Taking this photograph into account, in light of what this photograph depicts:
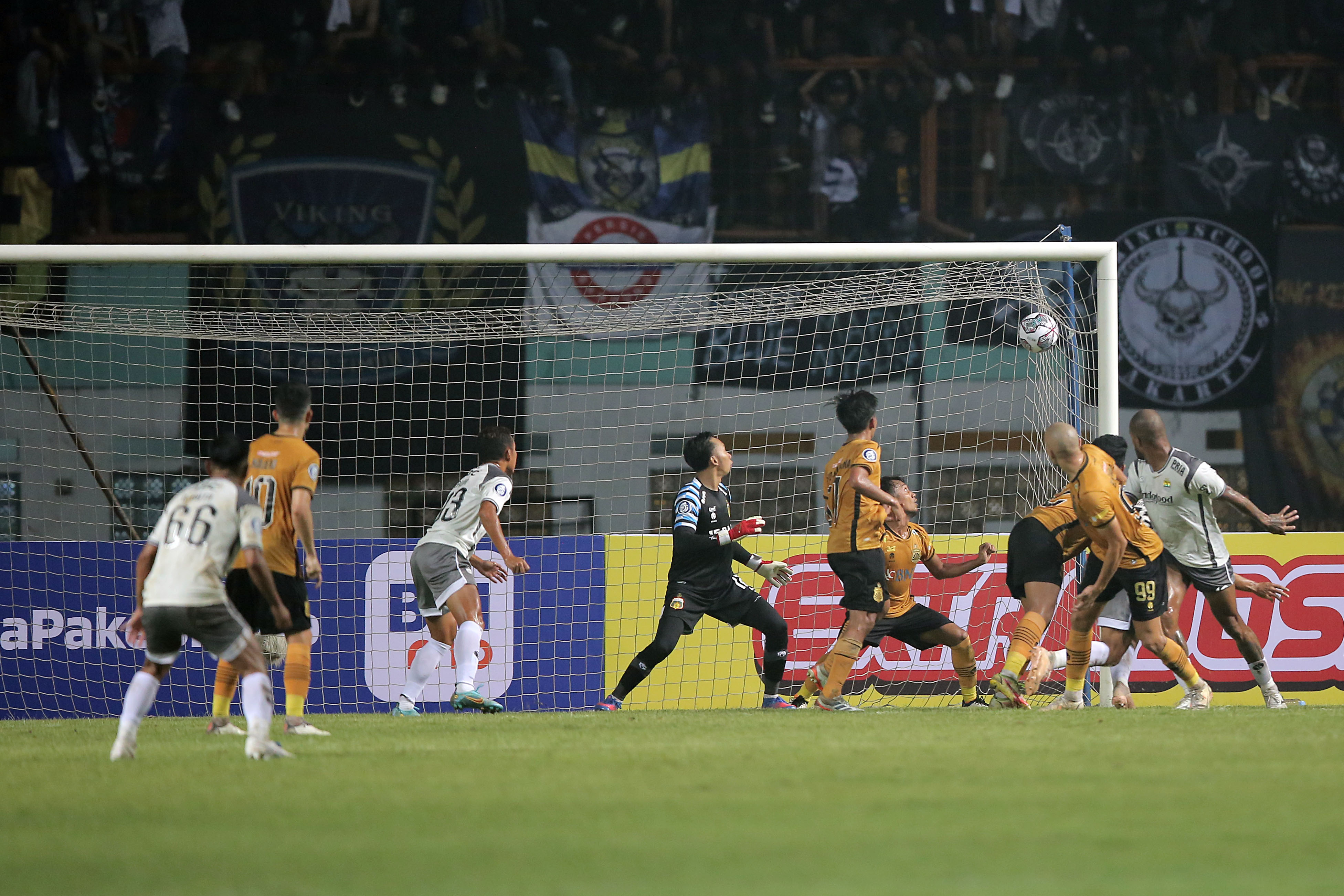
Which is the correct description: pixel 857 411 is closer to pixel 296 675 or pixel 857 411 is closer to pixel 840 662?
pixel 840 662

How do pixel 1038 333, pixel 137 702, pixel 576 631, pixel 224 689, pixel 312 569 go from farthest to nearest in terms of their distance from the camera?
pixel 576 631 → pixel 1038 333 → pixel 224 689 → pixel 312 569 → pixel 137 702

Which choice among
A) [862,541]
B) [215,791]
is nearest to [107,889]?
[215,791]

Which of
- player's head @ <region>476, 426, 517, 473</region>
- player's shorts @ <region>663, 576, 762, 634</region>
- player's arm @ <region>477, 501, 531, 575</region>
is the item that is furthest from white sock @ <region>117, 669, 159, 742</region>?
player's shorts @ <region>663, 576, 762, 634</region>

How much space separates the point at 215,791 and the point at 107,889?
1.69 m

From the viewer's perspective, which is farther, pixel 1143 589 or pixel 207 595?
pixel 1143 589

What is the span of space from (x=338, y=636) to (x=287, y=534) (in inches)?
119

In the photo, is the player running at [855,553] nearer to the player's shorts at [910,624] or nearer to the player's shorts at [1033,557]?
the player's shorts at [910,624]

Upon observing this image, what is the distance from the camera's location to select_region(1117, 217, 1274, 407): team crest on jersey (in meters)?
16.3

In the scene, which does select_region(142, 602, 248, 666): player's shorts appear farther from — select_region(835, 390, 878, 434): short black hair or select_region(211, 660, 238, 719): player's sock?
select_region(835, 390, 878, 434): short black hair

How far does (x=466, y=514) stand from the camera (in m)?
9.21

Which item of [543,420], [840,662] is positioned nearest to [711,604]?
[840,662]

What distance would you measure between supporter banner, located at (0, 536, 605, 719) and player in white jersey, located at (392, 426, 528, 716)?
1.10 meters

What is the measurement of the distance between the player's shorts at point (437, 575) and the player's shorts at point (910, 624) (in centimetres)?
262

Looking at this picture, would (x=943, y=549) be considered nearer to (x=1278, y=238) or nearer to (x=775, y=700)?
(x=775, y=700)
